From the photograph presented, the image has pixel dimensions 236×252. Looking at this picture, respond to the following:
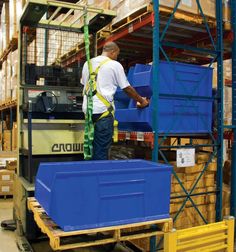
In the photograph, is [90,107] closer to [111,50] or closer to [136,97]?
[136,97]

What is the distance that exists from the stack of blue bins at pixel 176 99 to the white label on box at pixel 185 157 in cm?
23

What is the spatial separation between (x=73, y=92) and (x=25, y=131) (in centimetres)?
80

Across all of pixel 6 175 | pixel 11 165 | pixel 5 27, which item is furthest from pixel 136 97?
pixel 5 27

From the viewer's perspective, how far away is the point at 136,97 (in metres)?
3.91

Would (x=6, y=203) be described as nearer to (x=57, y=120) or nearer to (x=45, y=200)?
(x=57, y=120)

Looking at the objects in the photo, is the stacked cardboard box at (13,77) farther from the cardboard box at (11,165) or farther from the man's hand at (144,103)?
the man's hand at (144,103)

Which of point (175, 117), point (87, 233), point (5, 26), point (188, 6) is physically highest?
point (5, 26)

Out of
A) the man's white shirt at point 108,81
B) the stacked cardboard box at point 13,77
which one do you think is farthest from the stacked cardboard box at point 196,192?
the stacked cardboard box at point 13,77

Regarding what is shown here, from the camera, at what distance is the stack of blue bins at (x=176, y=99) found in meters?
4.05

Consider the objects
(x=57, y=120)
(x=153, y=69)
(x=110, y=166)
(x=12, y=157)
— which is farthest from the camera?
(x=12, y=157)

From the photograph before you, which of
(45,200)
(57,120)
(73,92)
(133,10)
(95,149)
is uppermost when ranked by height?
(133,10)

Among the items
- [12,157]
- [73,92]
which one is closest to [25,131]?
[73,92]

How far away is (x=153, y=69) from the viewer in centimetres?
388

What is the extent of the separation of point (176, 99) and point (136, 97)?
544 millimetres
